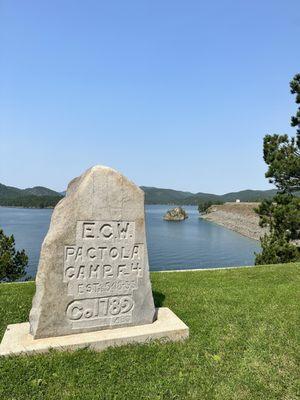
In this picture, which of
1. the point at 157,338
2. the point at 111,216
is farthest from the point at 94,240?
the point at 157,338

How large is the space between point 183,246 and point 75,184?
38.3m

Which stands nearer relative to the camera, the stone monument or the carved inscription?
the stone monument

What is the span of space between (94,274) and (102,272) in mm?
128

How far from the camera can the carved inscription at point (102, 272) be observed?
5.18m

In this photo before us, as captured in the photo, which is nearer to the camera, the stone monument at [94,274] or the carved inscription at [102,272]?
the stone monument at [94,274]

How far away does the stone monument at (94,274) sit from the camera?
198 inches

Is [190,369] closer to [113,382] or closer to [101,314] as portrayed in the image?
[113,382]

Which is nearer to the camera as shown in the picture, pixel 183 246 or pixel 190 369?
pixel 190 369

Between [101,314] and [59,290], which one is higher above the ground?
[59,290]

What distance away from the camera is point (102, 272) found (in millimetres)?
5367

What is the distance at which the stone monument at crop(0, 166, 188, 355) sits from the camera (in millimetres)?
5023

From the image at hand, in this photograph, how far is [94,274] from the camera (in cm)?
531

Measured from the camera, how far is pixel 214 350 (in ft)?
16.6

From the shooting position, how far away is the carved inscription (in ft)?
17.0
